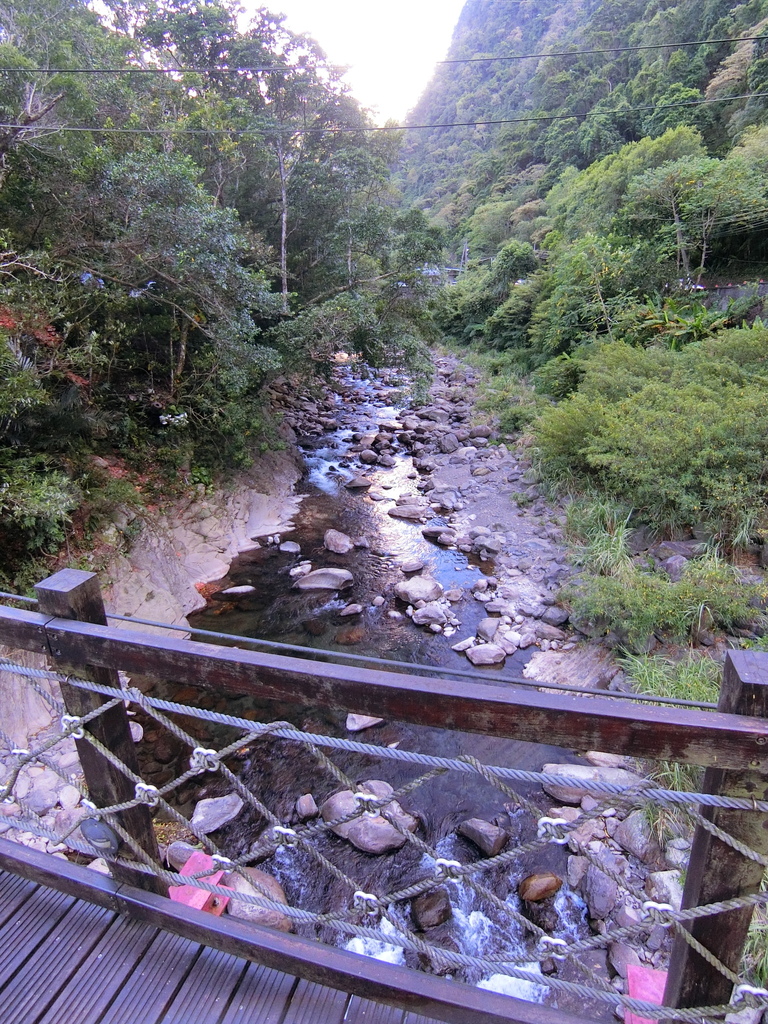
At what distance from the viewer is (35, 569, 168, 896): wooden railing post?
4.66 ft

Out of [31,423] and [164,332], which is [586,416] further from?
[31,423]

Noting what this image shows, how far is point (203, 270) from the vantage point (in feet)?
23.8

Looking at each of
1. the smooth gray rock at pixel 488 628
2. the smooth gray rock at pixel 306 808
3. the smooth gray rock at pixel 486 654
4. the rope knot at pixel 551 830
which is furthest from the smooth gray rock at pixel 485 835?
the rope knot at pixel 551 830

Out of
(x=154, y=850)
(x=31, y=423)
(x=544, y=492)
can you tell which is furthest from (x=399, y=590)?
(x=154, y=850)

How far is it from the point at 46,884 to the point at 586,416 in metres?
8.36

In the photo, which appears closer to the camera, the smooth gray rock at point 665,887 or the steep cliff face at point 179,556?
the smooth gray rock at point 665,887

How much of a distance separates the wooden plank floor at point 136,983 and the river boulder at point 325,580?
582 centimetres

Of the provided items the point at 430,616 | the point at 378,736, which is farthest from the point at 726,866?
the point at 430,616

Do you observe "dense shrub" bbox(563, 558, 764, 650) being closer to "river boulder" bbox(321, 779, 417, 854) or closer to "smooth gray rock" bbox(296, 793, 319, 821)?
"river boulder" bbox(321, 779, 417, 854)

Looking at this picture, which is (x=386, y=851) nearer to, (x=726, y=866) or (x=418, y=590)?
(x=726, y=866)

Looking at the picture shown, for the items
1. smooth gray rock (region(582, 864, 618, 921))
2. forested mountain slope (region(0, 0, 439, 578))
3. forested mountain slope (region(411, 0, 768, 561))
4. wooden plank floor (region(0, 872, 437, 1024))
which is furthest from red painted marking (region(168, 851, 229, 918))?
forested mountain slope (region(411, 0, 768, 561))

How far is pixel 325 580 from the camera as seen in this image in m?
7.53

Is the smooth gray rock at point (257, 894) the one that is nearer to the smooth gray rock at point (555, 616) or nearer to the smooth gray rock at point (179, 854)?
the smooth gray rock at point (179, 854)

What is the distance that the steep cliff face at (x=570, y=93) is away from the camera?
19.7 metres
